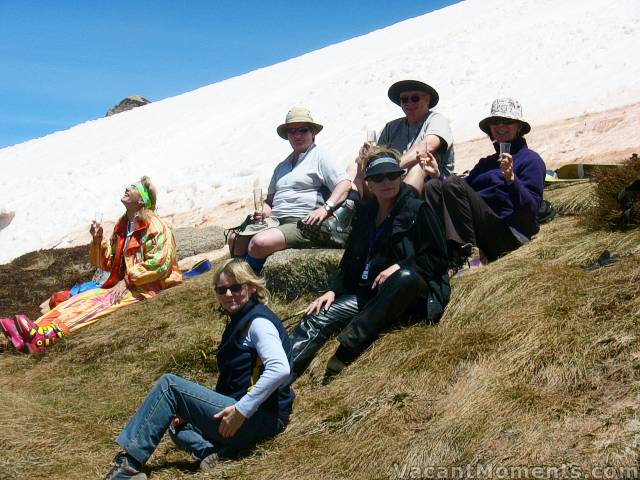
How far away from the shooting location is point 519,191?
18.0ft

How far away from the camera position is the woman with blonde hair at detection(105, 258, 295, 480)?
12.5 ft

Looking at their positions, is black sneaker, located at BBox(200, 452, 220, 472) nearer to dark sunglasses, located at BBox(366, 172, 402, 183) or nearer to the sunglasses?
dark sunglasses, located at BBox(366, 172, 402, 183)

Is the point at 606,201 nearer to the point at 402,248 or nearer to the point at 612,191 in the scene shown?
the point at 612,191

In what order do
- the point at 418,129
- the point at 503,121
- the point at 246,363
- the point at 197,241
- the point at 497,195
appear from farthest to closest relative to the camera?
the point at 197,241 → the point at 418,129 → the point at 503,121 → the point at 497,195 → the point at 246,363

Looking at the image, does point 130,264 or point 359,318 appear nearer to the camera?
point 359,318

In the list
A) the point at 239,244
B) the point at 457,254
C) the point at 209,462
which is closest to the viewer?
the point at 209,462

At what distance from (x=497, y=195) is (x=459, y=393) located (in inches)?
93.9

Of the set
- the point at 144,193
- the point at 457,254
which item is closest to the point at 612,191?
the point at 457,254

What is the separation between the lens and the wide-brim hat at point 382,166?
4809mm

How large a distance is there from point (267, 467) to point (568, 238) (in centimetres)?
330

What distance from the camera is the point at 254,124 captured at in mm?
21312

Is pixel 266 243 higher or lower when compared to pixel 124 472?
higher

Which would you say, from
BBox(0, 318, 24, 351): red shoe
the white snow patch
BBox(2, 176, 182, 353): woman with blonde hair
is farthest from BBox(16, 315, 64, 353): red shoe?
the white snow patch

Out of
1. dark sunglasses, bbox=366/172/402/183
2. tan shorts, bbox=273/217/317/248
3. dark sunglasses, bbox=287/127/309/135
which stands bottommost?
tan shorts, bbox=273/217/317/248
